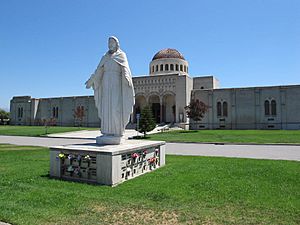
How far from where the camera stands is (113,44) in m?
8.74

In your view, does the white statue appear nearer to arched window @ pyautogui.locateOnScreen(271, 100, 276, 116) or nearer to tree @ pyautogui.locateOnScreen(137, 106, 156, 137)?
tree @ pyautogui.locateOnScreen(137, 106, 156, 137)

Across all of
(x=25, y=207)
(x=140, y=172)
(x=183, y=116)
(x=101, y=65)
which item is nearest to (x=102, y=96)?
(x=101, y=65)

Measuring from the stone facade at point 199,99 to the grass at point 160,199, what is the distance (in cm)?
3770

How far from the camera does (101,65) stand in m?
8.88

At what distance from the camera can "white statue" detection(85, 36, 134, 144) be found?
28.1 ft

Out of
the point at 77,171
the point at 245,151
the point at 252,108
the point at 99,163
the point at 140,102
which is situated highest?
the point at 140,102

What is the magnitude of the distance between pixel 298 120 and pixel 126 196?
42.8 m

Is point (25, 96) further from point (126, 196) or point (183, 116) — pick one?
point (126, 196)

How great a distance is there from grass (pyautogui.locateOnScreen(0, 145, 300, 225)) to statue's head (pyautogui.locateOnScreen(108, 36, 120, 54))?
414 centimetres

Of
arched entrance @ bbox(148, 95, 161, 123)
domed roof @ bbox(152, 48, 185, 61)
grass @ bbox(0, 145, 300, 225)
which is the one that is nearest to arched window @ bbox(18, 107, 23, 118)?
arched entrance @ bbox(148, 95, 161, 123)

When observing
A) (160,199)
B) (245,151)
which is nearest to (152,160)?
(160,199)

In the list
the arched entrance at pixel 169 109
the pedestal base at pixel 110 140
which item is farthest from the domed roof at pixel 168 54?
the pedestal base at pixel 110 140

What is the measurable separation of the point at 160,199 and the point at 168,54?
5188cm

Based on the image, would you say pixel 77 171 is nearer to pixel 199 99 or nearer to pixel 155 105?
pixel 199 99
